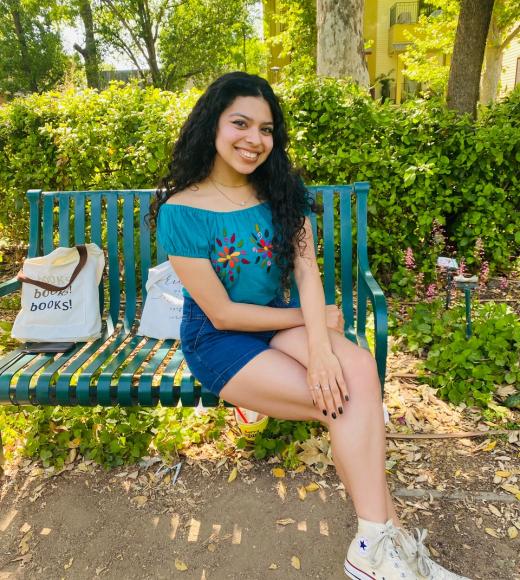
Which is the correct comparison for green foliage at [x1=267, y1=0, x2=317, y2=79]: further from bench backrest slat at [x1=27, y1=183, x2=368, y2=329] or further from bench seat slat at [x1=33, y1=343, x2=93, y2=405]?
bench seat slat at [x1=33, y1=343, x2=93, y2=405]

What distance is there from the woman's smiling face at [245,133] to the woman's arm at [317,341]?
40cm

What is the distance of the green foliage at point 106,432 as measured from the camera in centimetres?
272

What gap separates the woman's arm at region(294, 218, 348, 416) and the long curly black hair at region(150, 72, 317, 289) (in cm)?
6

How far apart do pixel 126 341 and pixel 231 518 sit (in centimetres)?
113

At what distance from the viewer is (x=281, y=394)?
195 centimetres

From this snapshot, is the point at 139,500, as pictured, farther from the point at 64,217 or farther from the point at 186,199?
the point at 64,217

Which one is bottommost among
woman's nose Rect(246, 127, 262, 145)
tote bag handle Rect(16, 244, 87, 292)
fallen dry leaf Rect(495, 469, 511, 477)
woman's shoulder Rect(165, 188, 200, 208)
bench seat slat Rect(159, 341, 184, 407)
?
fallen dry leaf Rect(495, 469, 511, 477)

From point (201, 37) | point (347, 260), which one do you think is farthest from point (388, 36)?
point (347, 260)

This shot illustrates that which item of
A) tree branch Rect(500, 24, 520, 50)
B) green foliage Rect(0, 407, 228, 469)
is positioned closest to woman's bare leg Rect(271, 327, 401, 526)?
green foliage Rect(0, 407, 228, 469)

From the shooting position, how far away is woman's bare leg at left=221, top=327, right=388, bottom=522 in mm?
1752

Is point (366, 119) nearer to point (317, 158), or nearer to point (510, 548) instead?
point (317, 158)

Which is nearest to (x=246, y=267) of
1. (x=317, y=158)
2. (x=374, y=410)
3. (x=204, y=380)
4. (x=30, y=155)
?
(x=204, y=380)

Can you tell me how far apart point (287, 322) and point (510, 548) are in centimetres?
128

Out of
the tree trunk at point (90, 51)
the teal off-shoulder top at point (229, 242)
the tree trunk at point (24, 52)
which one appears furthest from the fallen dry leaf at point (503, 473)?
the tree trunk at point (24, 52)
